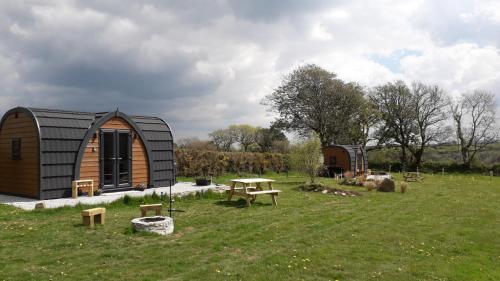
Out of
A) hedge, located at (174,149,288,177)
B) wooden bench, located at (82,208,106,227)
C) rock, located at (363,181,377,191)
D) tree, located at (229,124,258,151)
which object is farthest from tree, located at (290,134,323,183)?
tree, located at (229,124,258,151)

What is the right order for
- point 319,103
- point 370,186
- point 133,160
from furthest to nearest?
point 319,103 < point 370,186 < point 133,160

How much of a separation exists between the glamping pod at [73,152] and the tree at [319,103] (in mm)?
25871

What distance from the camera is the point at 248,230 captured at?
9266 millimetres

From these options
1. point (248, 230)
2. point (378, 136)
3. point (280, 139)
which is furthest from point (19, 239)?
point (378, 136)

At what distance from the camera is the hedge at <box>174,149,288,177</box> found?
78.6 ft

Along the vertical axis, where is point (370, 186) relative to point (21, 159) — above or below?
below

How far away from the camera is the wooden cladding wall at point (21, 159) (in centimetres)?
1332

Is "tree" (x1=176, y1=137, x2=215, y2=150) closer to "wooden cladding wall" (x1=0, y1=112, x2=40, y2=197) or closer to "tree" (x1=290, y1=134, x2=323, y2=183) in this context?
"tree" (x1=290, y1=134, x2=323, y2=183)

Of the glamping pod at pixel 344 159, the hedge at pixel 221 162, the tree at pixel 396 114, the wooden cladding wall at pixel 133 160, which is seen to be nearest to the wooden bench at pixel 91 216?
the wooden cladding wall at pixel 133 160

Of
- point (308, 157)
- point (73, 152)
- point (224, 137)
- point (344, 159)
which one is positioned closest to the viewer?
point (73, 152)

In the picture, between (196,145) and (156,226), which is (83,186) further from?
(196,145)

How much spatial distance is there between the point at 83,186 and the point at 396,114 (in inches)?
1531

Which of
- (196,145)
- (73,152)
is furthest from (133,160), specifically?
(196,145)

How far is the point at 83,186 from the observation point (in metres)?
14.1
